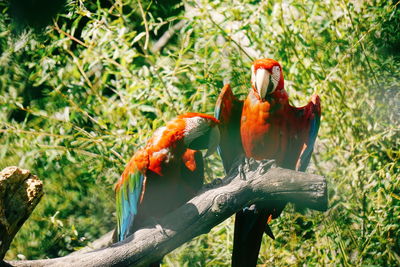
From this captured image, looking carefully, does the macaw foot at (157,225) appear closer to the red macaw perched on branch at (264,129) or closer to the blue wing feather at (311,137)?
the red macaw perched on branch at (264,129)

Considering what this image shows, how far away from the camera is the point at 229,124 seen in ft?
5.27

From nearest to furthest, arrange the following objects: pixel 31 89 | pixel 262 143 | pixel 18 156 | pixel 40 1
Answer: pixel 40 1, pixel 262 143, pixel 18 156, pixel 31 89

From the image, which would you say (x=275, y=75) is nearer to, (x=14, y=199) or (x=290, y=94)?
(x=290, y=94)

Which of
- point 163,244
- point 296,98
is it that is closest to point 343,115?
point 296,98

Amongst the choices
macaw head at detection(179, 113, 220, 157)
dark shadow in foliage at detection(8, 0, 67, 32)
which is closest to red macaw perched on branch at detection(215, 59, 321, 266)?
macaw head at detection(179, 113, 220, 157)

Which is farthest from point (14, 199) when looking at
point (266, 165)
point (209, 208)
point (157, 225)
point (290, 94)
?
point (290, 94)

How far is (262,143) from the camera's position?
151 cm

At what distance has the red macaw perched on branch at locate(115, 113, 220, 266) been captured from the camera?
1367mm

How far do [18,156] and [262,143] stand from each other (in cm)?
148

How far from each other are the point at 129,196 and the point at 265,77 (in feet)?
1.67

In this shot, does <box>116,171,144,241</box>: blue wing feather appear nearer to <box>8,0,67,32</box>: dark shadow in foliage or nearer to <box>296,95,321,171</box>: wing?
<box>296,95,321,171</box>: wing

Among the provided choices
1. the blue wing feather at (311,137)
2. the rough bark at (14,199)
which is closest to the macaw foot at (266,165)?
the blue wing feather at (311,137)

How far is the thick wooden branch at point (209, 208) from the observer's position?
1.15 metres

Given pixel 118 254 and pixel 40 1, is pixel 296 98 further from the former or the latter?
pixel 40 1
